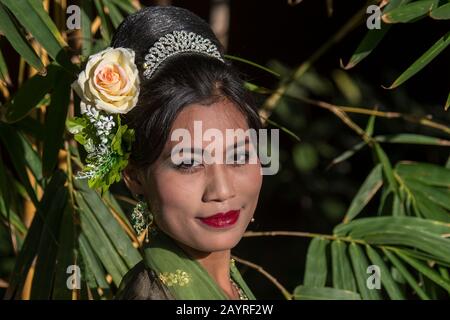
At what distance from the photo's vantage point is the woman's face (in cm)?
139

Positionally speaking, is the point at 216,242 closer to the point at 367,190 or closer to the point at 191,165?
the point at 191,165

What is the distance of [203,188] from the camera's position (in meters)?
1.38

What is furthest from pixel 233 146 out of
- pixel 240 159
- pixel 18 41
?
pixel 18 41

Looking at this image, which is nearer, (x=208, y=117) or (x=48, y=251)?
(x=208, y=117)

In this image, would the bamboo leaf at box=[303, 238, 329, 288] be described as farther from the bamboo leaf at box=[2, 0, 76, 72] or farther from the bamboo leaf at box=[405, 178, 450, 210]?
the bamboo leaf at box=[2, 0, 76, 72]

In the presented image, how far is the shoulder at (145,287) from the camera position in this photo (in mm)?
1403

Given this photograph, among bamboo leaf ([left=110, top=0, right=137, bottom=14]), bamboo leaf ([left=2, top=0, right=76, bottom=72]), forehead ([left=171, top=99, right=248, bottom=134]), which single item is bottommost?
forehead ([left=171, top=99, right=248, bottom=134])

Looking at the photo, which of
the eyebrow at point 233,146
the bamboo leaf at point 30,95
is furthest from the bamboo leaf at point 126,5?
the eyebrow at point 233,146

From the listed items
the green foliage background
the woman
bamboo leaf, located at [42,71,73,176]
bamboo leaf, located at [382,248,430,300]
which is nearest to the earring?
the woman

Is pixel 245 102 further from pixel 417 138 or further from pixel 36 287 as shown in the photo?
A: pixel 417 138

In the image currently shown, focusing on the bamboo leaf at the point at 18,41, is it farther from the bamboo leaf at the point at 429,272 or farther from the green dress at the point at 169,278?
the bamboo leaf at the point at 429,272

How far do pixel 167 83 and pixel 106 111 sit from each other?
0.12 m

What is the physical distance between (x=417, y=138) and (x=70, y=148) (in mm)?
840
